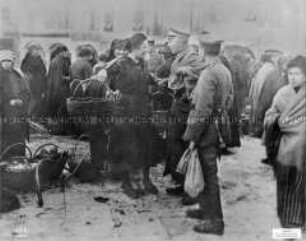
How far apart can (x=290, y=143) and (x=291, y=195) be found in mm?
345

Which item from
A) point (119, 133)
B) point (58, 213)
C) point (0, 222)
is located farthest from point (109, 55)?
point (0, 222)

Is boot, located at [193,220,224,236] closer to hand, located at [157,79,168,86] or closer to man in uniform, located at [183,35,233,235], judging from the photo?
man in uniform, located at [183,35,233,235]

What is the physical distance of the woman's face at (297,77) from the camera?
116 inches

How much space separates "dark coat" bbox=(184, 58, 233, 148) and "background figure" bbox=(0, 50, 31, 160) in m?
1.08

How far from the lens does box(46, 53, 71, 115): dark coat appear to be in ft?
9.72

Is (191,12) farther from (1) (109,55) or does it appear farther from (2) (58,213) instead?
(2) (58,213)

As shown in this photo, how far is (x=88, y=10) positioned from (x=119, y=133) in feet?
Answer: 2.67

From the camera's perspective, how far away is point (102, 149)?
121 inches

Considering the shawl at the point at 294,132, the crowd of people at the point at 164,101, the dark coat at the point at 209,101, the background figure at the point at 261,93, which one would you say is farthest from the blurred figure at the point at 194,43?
the shawl at the point at 294,132

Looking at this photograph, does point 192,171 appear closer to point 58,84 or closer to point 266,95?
point 266,95

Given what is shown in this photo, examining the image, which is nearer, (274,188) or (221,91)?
(221,91)

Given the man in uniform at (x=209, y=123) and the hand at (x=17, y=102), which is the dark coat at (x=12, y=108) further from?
the man in uniform at (x=209, y=123)

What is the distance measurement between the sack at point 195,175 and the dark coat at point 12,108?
1106mm

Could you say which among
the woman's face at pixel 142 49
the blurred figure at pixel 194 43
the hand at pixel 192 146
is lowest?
the hand at pixel 192 146
